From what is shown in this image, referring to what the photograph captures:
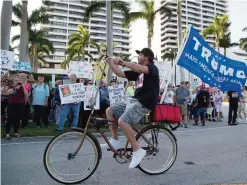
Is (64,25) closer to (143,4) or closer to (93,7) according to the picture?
(143,4)

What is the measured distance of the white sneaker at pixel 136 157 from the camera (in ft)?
15.5

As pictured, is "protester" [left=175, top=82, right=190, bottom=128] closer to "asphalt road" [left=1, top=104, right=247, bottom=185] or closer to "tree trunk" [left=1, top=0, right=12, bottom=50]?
"asphalt road" [left=1, top=104, right=247, bottom=185]

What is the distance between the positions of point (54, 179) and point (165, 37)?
129 m

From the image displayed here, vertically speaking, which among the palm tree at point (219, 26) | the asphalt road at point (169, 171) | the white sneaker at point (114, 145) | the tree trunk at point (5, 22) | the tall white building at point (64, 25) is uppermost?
the tall white building at point (64, 25)

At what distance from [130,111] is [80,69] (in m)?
11.0

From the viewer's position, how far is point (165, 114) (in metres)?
5.11

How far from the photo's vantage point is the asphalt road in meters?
4.71

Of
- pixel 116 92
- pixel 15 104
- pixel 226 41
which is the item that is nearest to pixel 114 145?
pixel 15 104

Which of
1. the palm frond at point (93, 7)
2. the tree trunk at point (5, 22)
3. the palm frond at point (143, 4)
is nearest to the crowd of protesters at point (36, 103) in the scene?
the tree trunk at point (5, 22)

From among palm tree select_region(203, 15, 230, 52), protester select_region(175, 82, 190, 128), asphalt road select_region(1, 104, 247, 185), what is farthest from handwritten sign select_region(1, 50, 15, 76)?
palm tree select_region(203, 15, 230, 52)

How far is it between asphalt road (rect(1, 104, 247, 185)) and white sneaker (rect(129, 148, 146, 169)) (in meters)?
0.22

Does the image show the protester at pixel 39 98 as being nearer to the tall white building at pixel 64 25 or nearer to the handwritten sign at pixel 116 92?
the handwritten sign at pixel 116 92

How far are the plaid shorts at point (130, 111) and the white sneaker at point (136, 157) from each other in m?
0.45

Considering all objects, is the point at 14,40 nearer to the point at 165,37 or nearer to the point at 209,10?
the point at 165,37
